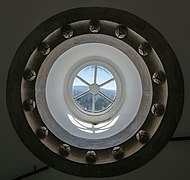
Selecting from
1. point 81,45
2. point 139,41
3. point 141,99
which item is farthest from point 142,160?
point 81,45

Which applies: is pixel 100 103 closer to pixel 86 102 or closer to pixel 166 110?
pixel 86 102

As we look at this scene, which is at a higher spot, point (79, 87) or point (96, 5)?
point (79, 87)

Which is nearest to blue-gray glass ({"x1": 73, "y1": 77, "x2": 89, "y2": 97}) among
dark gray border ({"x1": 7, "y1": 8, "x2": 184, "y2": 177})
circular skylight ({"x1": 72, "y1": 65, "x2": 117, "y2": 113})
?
circular skylight ({"x1": 72, "y1": 65, "x2": 117, "y2": 113})

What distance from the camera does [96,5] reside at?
3.02 meters

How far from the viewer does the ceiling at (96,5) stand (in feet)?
9.78

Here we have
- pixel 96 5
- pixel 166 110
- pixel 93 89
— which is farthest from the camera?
pixel 93 89

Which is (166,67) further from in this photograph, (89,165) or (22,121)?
(22,121)

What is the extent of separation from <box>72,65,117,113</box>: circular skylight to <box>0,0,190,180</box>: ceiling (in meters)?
1.06

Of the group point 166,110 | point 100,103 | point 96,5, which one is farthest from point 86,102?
point 96,5

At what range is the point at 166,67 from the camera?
10.2 feet

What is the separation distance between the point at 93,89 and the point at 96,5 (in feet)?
4.31

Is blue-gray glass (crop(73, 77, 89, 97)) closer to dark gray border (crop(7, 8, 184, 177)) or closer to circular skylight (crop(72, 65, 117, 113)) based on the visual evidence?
circular skylight (crop(72, 65, 117, 113))

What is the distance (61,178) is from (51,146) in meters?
0.27

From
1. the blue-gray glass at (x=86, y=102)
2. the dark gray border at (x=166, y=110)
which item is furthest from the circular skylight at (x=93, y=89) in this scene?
the dark gray border at (x=166, y=110)
